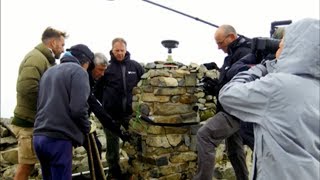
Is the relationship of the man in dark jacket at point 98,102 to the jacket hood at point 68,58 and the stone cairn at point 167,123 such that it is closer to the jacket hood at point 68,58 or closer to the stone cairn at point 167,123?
the stone cairn at point 167,123

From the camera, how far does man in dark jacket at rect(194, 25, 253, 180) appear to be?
3.66 m

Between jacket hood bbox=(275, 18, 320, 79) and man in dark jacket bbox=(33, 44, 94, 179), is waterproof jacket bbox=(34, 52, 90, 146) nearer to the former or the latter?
man in dark jacket bbox=(33, 44, 94, 179)

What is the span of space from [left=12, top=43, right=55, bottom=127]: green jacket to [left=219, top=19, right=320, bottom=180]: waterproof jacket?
7.66ft

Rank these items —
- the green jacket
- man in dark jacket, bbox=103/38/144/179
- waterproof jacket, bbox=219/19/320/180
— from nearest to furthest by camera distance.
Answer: waterproof jacket, bbox=219/19/320/180, the green jacket, man in dark jacket, bbox=103/38/144/179

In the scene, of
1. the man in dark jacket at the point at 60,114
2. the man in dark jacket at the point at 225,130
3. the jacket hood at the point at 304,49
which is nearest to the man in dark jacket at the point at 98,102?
the man in dark jacket at the point at 60,114

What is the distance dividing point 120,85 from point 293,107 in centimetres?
314

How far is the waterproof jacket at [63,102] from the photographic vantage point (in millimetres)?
3012

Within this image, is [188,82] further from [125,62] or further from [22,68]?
[22,68]

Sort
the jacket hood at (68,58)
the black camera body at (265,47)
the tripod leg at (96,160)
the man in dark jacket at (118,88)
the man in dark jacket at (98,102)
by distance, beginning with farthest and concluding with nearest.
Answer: the man in dark jacket at (118,88) < the man in dark jacket at (98,102) < the tripod leg at (96,160) < the jacket hood at (68,58) < the black camera body at (265,47)

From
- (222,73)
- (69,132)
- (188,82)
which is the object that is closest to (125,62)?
(188,82)

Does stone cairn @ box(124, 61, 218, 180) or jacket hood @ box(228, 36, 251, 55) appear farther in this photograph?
stone cairn @ box(124, 61, 218, 180)

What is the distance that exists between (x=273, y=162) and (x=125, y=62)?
125 inches

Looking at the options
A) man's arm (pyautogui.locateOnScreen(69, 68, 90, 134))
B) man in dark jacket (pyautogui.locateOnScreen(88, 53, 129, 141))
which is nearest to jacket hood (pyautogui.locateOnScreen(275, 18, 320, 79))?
man's arm (pyautogui.locateOnScreen(69, 68, 90, 134))

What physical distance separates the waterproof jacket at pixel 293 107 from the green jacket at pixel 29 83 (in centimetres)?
234
